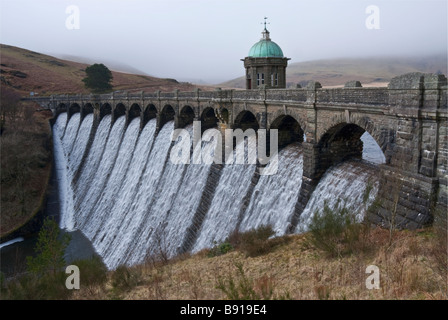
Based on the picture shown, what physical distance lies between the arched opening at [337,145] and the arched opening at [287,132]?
543 centimetres

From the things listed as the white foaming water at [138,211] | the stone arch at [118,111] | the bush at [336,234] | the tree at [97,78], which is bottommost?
the white foaming water at [138,211]

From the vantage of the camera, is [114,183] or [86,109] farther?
[86,109]

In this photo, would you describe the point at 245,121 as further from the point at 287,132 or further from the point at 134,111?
the point at 134,111

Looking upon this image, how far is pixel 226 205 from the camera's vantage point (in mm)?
24172

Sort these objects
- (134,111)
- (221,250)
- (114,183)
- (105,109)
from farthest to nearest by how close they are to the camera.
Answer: (105,109) < (134,111) < (114,183) < (221,250)

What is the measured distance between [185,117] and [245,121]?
10741 millimetres

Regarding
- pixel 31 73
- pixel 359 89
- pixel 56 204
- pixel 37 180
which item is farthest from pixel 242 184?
pixel 31 73

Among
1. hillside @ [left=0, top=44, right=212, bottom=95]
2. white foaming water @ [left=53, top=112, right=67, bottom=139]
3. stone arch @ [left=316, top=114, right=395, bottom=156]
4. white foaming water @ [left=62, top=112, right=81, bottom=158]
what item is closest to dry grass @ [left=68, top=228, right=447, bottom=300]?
A: stone arch @ [left=316, top=114, right=395, bottom=156]

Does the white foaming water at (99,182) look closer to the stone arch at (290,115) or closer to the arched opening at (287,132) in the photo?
the arched opening at (287,132)

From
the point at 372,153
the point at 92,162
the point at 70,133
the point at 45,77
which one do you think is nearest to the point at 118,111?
the point at 92,162

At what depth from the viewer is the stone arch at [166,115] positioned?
39969mm

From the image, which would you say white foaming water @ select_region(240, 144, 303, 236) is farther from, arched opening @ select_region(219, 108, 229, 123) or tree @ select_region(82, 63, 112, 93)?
tree @ select_region(82, 63, 112, 93)

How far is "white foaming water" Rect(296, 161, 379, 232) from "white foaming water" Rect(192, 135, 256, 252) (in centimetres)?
613

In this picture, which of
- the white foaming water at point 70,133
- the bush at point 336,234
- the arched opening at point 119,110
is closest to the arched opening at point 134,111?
the arched opening at point 119,110
